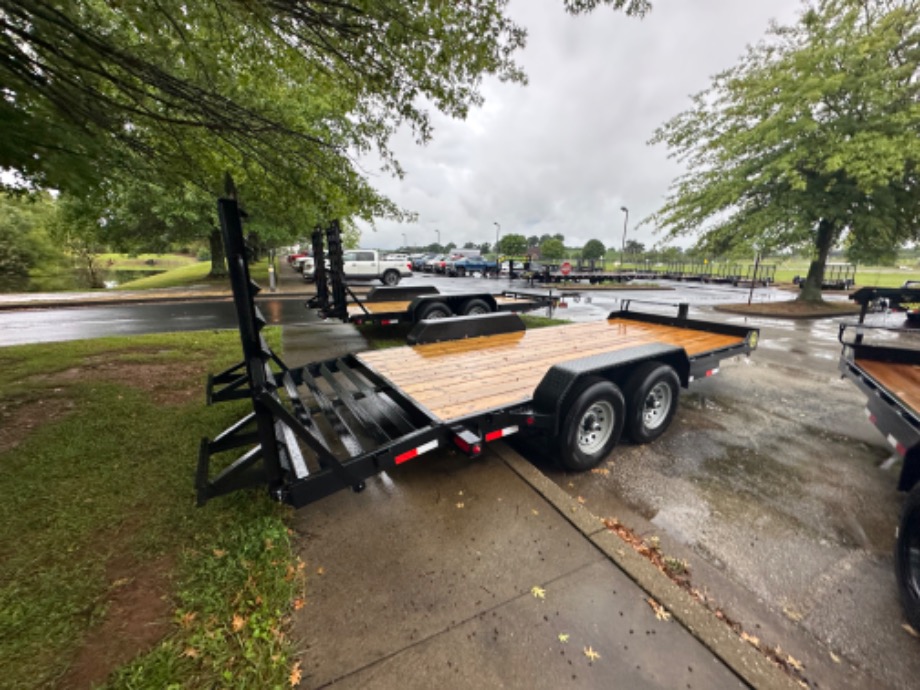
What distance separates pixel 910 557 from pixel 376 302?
921 cm

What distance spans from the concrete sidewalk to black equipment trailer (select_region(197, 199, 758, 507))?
0.49m

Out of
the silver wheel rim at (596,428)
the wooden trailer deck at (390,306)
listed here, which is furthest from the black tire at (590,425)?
A: the wooden trailer deck at (390,306)

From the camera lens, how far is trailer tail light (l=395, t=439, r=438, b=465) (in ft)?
8.58

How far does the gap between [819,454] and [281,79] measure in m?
8.16

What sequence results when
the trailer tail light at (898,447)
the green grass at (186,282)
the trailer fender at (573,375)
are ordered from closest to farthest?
the trailer tail light at (898,447)
the trailer fender at (573,375)
the green grass at (186,282)

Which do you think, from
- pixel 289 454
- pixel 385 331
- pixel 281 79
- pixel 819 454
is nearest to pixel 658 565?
pixel 289 454

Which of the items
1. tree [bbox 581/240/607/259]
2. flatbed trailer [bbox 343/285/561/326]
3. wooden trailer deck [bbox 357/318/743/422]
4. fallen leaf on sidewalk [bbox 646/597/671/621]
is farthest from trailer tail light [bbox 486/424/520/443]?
tree [bbox 581/240/607/259]

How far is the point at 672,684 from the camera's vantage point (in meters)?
1.71

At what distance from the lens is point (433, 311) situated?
7.72 meters

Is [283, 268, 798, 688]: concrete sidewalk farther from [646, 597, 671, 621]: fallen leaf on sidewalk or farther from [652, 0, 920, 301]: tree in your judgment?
[652, 0, 920, 301]: tree

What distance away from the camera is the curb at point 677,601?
1746 mm

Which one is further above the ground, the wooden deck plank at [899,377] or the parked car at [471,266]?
the parked car at [471,266]

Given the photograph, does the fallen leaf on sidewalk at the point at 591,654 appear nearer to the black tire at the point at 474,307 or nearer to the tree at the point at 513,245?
the black tire at the point at 474,307

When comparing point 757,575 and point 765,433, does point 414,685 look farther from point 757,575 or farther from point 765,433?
point 765,433
